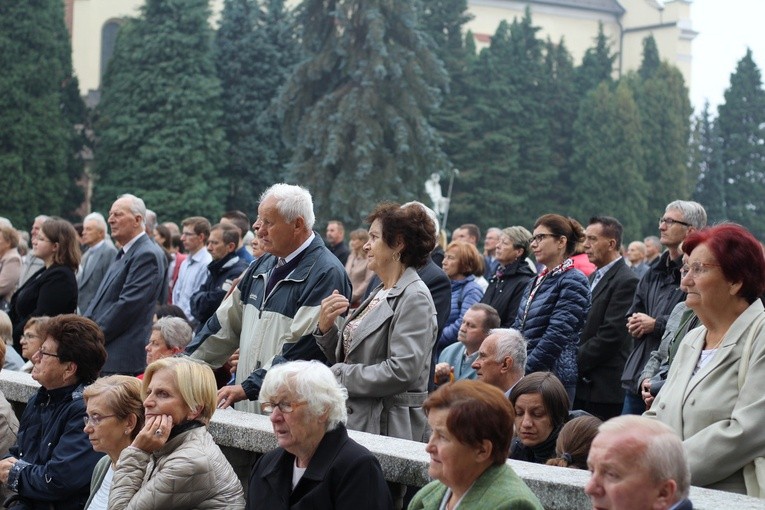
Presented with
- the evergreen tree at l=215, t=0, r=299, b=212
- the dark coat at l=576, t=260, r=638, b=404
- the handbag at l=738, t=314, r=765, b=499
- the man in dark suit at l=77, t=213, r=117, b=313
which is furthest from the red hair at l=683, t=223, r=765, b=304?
the evergreen tree at l=215, t=0, r=299, b=212

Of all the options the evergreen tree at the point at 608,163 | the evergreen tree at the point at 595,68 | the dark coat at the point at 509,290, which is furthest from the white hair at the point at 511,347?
the evergreen tree at the point at 595,68

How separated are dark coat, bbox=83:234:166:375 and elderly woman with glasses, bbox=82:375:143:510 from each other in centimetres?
306

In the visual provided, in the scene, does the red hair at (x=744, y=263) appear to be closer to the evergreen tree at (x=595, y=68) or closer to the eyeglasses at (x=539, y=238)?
the eyeglasses at (x=539, y=238)

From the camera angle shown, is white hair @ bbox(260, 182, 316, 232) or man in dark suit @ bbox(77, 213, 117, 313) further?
man in dark suit @ bbox(77, 213, 117, 313)

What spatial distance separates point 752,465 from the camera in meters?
4.39

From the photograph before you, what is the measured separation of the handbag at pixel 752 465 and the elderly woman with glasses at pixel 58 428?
10.5 ft

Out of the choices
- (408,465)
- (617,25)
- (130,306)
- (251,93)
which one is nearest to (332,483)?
(408,465)

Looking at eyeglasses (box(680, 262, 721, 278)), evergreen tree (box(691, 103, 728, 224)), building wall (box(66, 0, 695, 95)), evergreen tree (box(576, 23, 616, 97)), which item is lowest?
evergreen tree (box(691, 103, 728, 224))

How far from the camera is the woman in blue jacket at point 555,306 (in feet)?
24.6

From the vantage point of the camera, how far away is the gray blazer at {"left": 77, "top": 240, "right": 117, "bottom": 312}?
35.6ft

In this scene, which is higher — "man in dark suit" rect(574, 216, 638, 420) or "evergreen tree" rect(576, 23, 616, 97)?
"evergreen tree" rect(576, 23, 616, 97)

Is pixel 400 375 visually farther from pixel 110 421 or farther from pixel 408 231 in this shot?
pixel 110 421

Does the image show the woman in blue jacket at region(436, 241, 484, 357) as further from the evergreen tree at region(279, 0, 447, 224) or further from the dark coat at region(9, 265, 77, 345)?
the evergreen tree at region(279, 0, 447, 224)

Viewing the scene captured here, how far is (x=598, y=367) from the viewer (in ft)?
27.7
